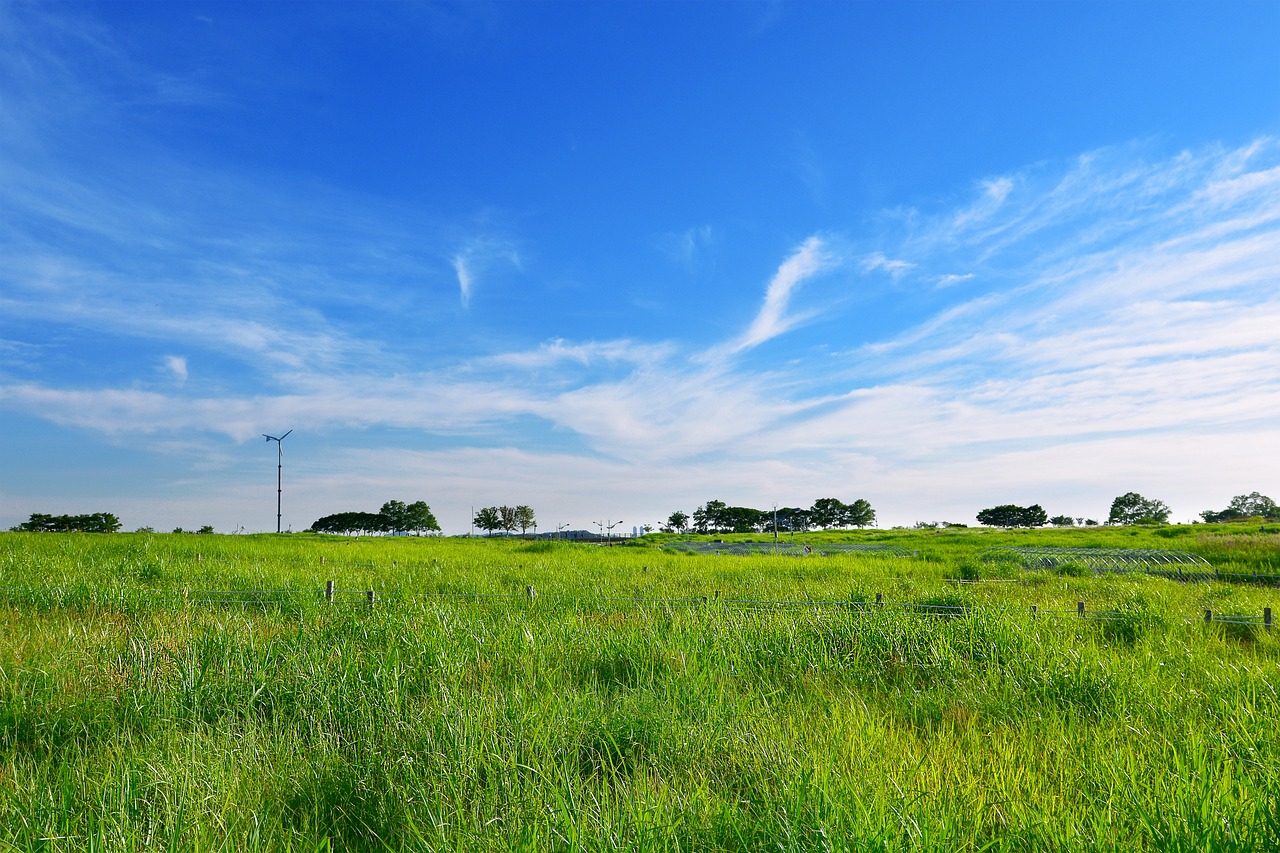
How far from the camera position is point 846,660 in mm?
5906

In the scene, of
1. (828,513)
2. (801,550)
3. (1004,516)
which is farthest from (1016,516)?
(801,550)

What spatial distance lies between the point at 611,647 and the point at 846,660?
6.63 ft

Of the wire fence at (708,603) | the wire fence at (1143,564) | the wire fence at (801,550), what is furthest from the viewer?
the wire fence at (801,550)

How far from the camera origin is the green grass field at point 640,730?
2.99 meters

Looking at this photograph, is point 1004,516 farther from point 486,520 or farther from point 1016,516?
point 486,520

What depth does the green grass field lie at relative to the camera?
299 centimetres

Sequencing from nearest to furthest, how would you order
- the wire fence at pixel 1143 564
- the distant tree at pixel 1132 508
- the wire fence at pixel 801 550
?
the wire fence at pixel 1143 564
the wire fence at pixel 801 550
the distant tree at pixel 1132 508

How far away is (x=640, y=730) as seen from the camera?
402 centimetres

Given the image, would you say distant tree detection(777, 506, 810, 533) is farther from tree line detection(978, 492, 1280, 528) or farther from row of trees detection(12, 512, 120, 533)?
row of trees detection(12, 512, 120, 533)

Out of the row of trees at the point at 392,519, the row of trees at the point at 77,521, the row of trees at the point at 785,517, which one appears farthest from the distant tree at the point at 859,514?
the row of trees at the point at 77,521

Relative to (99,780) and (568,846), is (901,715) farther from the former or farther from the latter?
(99,780)

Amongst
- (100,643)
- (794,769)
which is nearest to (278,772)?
(794,769)

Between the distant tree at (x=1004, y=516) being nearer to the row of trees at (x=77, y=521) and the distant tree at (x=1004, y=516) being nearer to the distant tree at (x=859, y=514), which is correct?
the distant tree at (x=859, y=514)

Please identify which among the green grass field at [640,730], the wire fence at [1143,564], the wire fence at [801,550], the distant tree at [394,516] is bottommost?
the wire fence at [1143,564]
